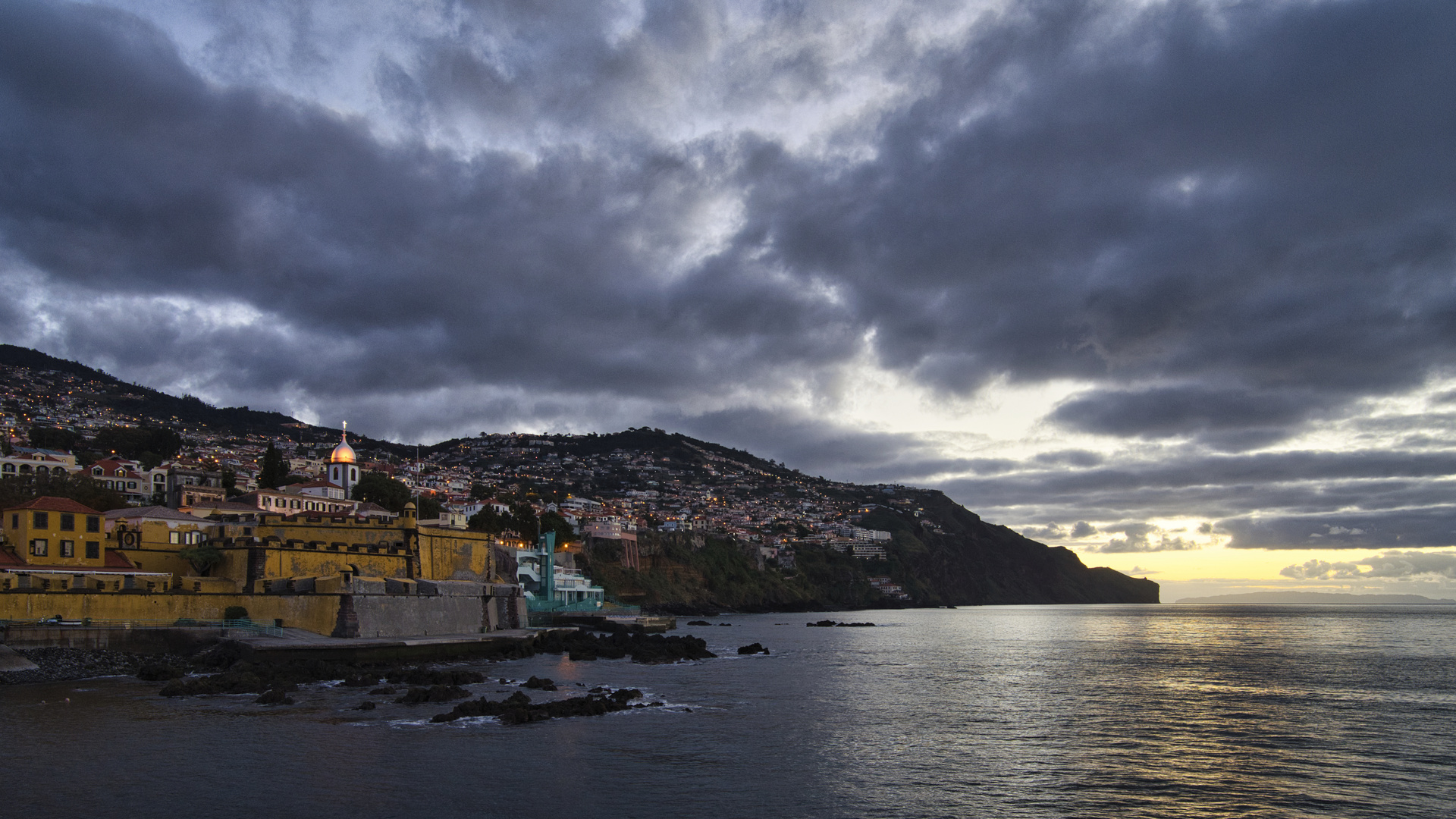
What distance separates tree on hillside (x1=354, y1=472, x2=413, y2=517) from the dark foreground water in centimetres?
3632

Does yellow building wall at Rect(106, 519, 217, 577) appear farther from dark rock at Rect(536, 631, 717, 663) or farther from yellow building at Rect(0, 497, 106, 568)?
dark rock at Rect(536, 631, 717, 663)

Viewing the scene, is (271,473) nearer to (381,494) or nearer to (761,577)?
(381,494)

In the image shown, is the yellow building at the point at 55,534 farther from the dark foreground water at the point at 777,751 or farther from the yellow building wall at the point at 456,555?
the yellow building wall at the point at 456,555

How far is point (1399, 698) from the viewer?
35688 millimetres

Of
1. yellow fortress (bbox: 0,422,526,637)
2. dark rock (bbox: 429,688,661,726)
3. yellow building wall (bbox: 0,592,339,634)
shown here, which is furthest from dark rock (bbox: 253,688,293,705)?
yellow building wall (bbox: 0,592,339,634)

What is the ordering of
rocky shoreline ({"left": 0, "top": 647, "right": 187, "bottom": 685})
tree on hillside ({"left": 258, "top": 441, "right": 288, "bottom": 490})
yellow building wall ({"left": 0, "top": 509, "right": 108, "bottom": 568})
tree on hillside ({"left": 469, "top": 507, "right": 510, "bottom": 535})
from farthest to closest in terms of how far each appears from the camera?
tree on hillside ({"left": 469, "top": 507, "right": 510, "bottom": 535})
tree on hillside ({"left": 258, "top": 441, "right": 288, "bottom": 490})
yellow building wall ({"left": 0, "top": 509, "right": 108, "bottom": 568})
rocky shoreline ({"left": 0, "top": 647, "right": 187, "bottom": 685})

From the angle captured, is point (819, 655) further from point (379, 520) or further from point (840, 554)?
point (840, 554)

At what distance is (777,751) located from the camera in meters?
24.6

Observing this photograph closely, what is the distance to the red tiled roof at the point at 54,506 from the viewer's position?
4056 centimetres

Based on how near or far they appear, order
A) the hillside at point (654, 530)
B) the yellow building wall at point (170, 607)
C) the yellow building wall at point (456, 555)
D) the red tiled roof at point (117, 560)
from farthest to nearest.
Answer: the hillside at point (654, 530)
the yellow building wall at point (456, 555)
the red tiled roof at point (117, 560)
the yellow building wall at point (170, 607)

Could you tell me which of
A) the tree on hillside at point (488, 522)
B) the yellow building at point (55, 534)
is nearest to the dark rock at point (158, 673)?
the yellow building at point (55, 534)

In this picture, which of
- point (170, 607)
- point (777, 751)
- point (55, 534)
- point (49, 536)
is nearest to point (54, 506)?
point (55, 534)

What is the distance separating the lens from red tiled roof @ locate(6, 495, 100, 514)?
40.6 metres

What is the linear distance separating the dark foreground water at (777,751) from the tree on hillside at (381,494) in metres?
36.3
